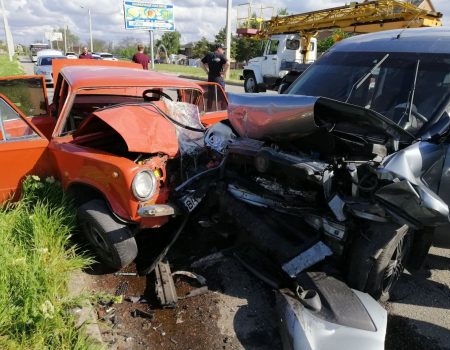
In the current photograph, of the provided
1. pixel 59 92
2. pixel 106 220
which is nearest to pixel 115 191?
pixel 106 220

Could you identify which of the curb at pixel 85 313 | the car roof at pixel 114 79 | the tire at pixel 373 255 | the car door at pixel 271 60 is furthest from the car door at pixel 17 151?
the car door at pixel 271 60

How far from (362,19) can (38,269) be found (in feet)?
41.4

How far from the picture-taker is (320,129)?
2809 mm

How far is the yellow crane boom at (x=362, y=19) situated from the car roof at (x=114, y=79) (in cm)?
715

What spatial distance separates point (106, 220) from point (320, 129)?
181 centimetres

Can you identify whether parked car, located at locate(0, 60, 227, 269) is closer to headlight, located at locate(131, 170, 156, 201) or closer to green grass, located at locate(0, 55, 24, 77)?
headlight, located at locate(131, 170, 156, 201)

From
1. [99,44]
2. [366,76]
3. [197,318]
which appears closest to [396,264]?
[197,318]

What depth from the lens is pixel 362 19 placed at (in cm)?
1255

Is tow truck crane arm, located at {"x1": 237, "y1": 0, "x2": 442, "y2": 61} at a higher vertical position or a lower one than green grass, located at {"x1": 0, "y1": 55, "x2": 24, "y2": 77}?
higher

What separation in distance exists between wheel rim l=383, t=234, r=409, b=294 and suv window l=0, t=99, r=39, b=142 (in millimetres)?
3280

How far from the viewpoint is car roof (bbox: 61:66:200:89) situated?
394 centimetres


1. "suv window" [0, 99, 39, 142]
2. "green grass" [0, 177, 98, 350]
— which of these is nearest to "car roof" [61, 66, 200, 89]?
"suv window" [0, 99, 39, 142]

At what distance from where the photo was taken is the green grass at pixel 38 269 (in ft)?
7.86

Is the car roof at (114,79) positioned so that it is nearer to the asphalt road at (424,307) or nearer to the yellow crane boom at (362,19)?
the asphalt road at (424,307)
